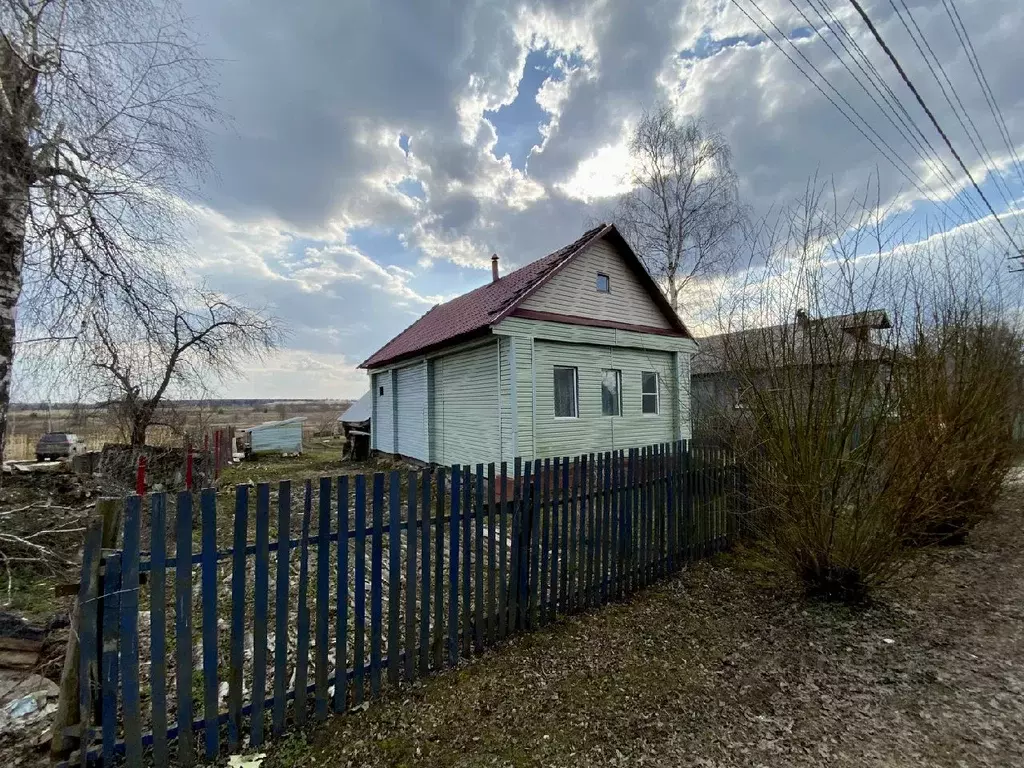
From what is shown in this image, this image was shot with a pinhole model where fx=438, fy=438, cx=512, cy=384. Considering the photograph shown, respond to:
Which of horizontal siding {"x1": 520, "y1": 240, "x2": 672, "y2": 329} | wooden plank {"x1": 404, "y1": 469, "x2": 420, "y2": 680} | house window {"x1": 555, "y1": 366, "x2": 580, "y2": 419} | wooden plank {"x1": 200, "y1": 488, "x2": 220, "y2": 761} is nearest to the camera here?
wooden plank {"x1": 200, "y1": 488, "x2": 220, "y2": 761}

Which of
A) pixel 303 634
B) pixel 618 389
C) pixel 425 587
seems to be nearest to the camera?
pixel 303 634

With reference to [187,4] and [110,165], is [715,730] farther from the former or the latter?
[187,4]

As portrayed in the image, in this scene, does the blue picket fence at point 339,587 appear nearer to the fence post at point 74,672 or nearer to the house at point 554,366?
the fence post at point 74,672

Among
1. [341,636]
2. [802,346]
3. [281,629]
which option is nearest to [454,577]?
[341,636]

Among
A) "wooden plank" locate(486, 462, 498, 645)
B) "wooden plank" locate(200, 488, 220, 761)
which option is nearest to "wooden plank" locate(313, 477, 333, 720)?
"wooden plank" locate(200, 488, 220, 761)

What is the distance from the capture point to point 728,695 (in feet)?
9.20

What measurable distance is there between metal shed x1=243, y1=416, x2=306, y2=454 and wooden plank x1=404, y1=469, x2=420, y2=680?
57.5 feet

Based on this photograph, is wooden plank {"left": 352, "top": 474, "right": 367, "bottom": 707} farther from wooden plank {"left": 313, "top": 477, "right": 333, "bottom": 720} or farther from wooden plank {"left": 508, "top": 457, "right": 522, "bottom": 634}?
wooden plank {"left": 508, "top": 457, "right": 522, "bottom": 634}

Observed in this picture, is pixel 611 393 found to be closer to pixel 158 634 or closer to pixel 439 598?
pixel 439 598

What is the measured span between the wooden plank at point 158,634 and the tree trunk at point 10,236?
234 cm

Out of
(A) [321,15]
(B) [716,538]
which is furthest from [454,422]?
(A) [321,15]

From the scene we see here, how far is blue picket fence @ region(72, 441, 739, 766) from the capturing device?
2.06 m

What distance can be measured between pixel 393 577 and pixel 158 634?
3.99 ft

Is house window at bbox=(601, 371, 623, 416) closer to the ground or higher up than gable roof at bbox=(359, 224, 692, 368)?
closer to the ground
